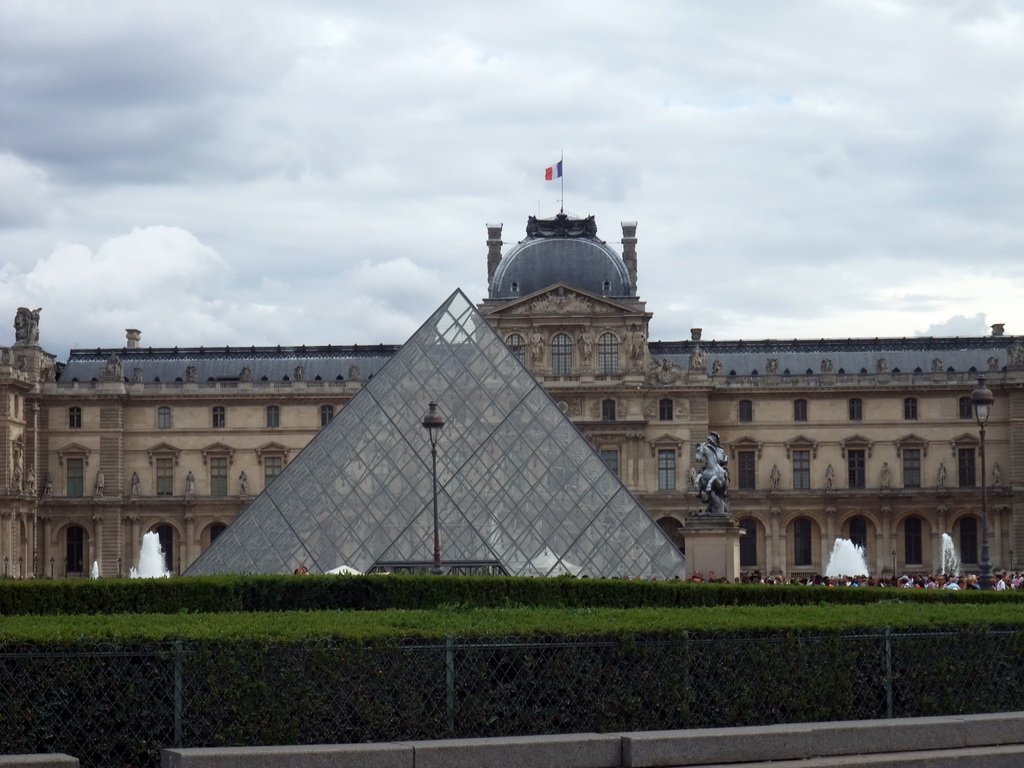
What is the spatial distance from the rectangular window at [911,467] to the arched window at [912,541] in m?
1.32

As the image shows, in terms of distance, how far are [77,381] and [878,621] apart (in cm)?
5260

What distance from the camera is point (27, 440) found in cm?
5938

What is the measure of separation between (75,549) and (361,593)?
42.9 m

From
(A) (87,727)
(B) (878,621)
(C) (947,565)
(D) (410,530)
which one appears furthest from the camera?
(C) (947,565)

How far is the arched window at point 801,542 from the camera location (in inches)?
2351

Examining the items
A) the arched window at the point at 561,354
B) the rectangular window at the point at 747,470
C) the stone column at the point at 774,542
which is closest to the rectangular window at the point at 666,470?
→ the rectangular window at the point at 747,470

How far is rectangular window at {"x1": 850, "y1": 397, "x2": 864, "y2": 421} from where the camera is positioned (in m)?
60.1

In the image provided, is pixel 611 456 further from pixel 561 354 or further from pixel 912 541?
pixel 912 541

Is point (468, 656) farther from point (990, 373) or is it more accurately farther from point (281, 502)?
point (990, 373)

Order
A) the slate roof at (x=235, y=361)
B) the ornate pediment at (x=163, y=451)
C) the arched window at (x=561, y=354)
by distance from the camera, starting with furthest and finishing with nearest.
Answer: the slate roof at (x=235, y=361) → the ornate pediment at (x=163, y=451) → the arched window at (x=561, y=354)

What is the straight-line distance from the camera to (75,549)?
6047cm

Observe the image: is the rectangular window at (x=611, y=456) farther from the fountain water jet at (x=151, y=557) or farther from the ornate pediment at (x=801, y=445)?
the fountain water jet at (x=151, y=557)

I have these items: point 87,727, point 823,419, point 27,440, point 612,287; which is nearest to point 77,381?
point 27,440

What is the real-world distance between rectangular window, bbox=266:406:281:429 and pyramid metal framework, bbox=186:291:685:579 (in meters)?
32.4
